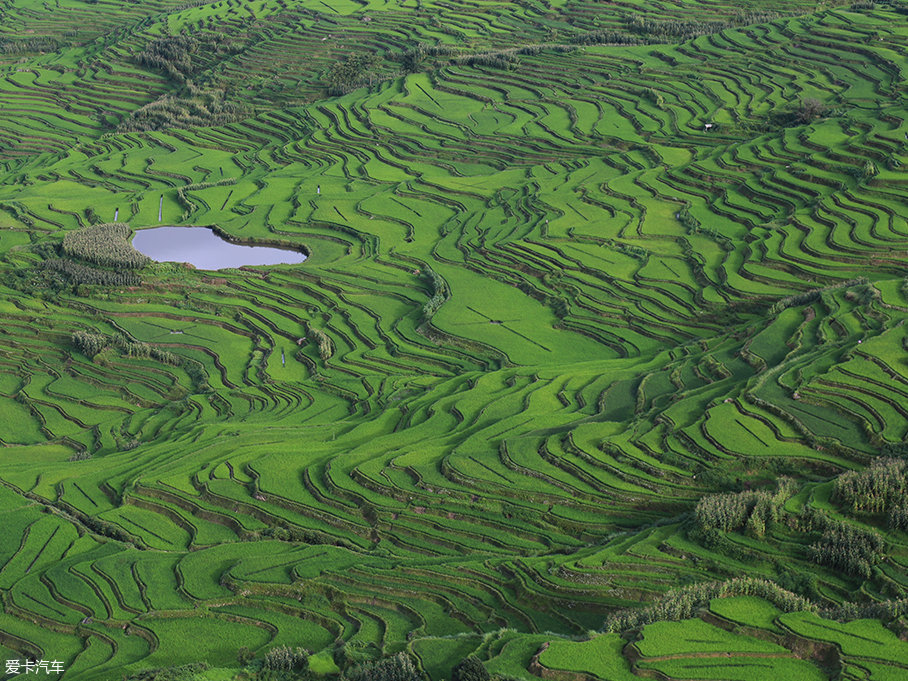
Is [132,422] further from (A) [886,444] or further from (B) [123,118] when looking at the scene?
(B) [123,118]

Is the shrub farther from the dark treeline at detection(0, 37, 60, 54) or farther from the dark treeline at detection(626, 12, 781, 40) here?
the dark treeline at detection(0, 37, 60, 54)

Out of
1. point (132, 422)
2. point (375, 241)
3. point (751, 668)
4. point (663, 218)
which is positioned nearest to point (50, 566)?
point (132, 422)

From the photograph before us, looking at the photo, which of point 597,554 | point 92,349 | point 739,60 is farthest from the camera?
point 739,60

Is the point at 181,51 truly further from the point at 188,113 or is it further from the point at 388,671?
the point at 388,671

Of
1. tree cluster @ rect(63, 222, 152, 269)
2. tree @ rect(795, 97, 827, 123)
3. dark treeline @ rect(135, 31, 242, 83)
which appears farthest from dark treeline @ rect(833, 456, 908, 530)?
dark treeline @ rect(135, 31, 242, 83)

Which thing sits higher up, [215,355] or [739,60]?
[739,60]

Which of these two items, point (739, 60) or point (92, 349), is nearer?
point (92, 349)

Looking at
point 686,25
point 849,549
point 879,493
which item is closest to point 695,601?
point 849,549
